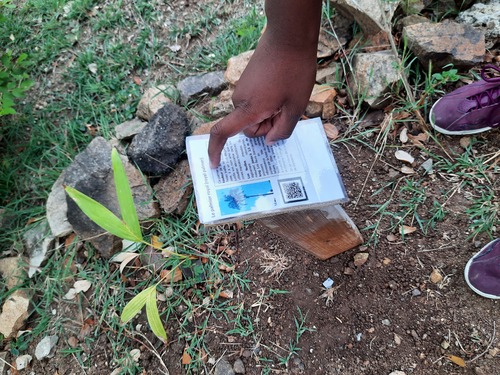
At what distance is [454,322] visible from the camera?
1527 mm

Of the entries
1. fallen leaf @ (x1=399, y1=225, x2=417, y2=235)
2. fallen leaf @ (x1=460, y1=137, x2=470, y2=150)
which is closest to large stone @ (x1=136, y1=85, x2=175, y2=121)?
fallen leaf @ (x1=399, y1=225, x2=417, y2=235)

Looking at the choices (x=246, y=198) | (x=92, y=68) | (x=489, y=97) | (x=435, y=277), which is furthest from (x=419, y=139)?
(x=92, y=68)

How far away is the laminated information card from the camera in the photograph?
4.16ft

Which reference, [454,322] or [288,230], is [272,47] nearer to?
[288,230]

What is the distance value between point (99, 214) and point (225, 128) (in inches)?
21.7

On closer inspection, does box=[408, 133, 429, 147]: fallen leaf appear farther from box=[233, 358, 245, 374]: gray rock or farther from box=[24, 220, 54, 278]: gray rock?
box=[24, 220, 54, 278]: gray rock

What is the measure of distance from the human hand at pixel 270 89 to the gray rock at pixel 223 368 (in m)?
0.86

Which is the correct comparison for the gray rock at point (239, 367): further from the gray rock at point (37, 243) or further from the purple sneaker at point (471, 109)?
the purple sneaker at point (471, 109)

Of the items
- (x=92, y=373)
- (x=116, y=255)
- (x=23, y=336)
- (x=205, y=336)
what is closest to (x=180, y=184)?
(x=116, y=255)

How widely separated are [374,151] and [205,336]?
3.73ft

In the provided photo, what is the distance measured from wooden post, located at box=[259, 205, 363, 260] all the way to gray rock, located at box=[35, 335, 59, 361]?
1.21 metres

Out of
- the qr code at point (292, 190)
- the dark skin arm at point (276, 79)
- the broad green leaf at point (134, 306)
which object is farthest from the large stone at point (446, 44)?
the broad green leaf at point (134, 306)

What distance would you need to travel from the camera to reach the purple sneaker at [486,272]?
59.4 inches

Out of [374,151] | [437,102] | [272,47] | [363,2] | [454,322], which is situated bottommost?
[454,322]
